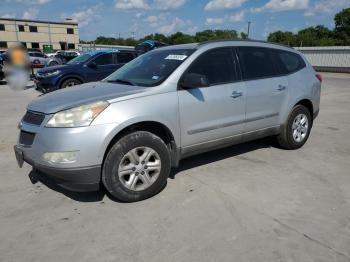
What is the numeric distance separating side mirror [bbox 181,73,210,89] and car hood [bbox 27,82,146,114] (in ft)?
1.63

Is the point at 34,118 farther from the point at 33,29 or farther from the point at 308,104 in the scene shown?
the point at 33,29

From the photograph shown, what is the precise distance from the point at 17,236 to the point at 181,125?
205 centimetres

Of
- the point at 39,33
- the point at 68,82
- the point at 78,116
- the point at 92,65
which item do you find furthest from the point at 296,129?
the point at 39,33

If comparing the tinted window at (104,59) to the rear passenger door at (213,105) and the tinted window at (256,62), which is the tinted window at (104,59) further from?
the rear passenger door at (213,105)

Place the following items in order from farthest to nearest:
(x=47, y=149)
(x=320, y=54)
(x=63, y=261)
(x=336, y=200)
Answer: (x=320, y=54) → (x=336, y=200) → (x=47, y=149) → (x=63, y=261)

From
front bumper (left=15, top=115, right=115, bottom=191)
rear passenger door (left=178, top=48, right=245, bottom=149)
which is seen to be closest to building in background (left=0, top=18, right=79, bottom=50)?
rear passenger door (left=178, top=48, right=245, bottom=149)

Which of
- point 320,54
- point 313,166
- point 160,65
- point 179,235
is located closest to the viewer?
point 179,235

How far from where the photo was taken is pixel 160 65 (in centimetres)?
439

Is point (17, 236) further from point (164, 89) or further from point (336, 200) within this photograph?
point (336, 200)

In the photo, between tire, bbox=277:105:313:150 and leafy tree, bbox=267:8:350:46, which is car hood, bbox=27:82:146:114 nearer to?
tire, bbox=277:105:313:150

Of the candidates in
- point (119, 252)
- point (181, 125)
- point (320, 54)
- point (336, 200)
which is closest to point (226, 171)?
point (181, 125)

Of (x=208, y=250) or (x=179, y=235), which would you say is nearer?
(x=208, y=250)

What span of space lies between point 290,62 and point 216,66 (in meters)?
1.67

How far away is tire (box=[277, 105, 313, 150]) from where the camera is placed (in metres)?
5.39
